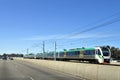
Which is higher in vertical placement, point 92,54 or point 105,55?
point 92,54

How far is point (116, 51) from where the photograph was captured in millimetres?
147375

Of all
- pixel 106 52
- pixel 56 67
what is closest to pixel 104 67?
pixel 56 67

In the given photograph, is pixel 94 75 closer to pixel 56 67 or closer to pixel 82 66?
pixel 82 66

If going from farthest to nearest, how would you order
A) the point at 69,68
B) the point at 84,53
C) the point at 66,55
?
the point at 66,55 → the point at 84,53 → the point at 69,68

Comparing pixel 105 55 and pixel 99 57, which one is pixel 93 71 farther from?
pixel 105 55

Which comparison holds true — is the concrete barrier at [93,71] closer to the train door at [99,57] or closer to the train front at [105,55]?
the train door at [99,57]

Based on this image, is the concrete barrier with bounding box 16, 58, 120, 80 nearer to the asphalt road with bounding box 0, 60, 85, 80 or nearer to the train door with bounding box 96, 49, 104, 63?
the asphalt road with bounding box 0, 60, 85, 80

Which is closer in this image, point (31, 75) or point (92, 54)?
point (31, 75)

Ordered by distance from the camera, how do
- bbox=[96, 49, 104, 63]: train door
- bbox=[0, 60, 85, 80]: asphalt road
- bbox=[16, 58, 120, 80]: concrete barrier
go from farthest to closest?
bbox=[96, 49, 104, 63]: train door < bbox=[0, 60, 85, 80]: asphalt road < bbox=[16, 58, 120, 80]: concrete barrier

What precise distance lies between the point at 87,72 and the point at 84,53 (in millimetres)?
35690

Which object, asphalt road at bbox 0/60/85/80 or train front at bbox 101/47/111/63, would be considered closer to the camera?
asphalt road at bbox 0/60/85/80

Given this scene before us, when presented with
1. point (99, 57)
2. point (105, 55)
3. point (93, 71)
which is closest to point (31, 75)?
point (93, 71)

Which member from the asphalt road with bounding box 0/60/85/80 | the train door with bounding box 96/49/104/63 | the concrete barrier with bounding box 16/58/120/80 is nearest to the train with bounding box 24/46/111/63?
the train door with bounding box 96/49/104/63

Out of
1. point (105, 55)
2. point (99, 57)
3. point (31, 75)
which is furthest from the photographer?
point (105, 55)
